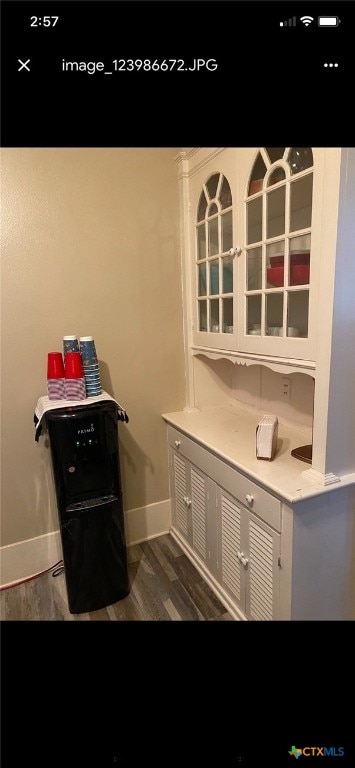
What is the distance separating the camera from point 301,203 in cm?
114

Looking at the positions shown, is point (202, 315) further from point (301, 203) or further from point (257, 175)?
point (301, 203)

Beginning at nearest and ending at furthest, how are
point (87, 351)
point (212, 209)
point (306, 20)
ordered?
point (306, 20), point (87, 351), point (212, 209)

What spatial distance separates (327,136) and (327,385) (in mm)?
641

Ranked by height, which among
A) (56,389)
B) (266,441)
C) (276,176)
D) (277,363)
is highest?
(276,176)

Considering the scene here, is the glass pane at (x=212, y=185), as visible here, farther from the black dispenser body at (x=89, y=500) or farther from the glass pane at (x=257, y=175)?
the black dispenser body at (x=89, y=500)

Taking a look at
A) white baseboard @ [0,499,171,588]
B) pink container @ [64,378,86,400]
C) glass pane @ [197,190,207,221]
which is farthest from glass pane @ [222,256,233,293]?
white baseboard @ [0,499,171,588]

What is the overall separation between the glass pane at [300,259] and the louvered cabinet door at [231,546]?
→ 84cm

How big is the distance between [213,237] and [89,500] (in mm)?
1305

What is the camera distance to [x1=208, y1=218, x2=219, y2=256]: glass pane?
1666 millimetres

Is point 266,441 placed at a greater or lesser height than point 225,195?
lesser

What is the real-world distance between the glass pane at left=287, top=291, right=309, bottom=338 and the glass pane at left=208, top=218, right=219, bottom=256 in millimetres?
593

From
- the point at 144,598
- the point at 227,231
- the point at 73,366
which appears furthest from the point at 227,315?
→ the point at 144,598

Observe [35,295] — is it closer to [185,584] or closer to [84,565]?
[84,565]

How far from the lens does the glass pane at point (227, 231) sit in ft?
5.07
